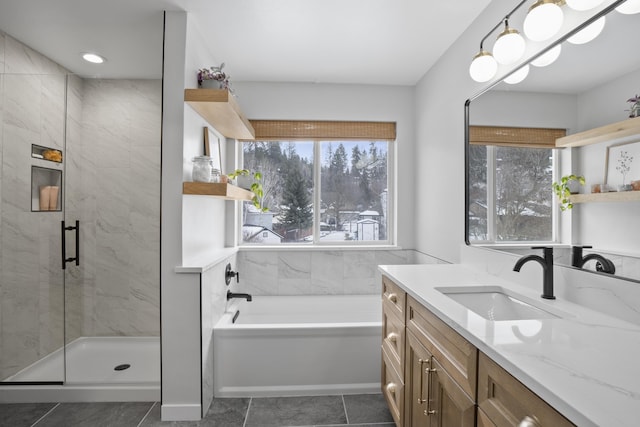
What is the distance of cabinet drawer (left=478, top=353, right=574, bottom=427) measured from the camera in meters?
0.69

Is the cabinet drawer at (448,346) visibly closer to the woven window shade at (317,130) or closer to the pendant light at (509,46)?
the pendant light at (509,46)

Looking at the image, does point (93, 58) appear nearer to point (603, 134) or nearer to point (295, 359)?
point (295, 359)

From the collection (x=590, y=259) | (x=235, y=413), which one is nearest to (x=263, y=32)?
(x=590, y=259)

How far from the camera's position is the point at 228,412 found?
6.63 ft

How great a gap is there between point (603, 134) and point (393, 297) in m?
1.16

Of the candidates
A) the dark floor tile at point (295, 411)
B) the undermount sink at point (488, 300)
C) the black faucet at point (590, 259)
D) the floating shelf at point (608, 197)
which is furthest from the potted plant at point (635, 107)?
the dark floor tile at point (295, 411)

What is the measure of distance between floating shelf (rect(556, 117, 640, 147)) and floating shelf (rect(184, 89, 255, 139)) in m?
1.83

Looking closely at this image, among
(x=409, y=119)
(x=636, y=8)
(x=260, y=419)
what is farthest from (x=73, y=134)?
(x=636, y=8)

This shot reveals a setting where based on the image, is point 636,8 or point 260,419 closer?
point 636,8

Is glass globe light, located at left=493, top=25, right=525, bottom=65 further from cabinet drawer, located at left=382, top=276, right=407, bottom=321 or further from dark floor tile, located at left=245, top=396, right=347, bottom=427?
dark floor tile, located at left=245, top=396, right=347, bottom=427

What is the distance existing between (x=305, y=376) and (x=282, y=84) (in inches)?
98.2

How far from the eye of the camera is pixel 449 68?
2.41 metres

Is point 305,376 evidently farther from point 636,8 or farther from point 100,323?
point 636,8

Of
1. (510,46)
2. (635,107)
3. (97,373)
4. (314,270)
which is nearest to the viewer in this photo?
(635,107)
